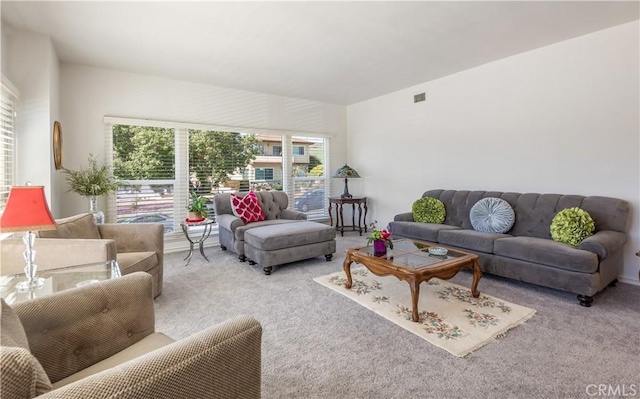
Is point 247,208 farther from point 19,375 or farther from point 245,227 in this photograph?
point 19,375

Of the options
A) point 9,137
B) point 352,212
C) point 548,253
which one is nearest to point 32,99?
point 9,137

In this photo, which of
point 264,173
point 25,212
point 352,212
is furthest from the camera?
point 352,212

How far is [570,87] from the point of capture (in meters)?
3.50

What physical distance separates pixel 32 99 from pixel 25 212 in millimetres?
2160

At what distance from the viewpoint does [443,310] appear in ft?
A: 8.52

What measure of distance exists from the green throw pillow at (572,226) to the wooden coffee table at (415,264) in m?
0.96

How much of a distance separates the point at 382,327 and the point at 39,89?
12.7 feet

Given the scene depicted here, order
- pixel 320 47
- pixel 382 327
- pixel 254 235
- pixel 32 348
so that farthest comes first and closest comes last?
pixel 254 235
pixel 320 47
pixel 382 327
pixel 32 348

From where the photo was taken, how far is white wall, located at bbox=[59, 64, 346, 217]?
4004 mm

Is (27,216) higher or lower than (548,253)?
higher

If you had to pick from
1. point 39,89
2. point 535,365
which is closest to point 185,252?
point 39,89

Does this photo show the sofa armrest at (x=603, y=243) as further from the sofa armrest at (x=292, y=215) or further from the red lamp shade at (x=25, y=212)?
the red lamp shade at (x=25, y=212)

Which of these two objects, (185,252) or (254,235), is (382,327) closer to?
(254,235)

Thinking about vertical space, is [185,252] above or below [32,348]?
below
